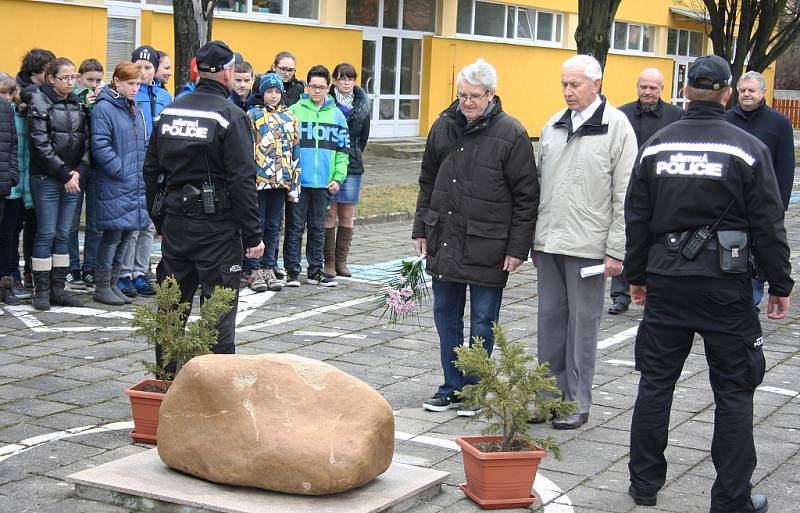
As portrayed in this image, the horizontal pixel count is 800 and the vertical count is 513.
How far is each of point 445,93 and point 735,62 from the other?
660 centimetres

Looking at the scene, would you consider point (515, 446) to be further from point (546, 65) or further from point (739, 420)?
point (546, 65)

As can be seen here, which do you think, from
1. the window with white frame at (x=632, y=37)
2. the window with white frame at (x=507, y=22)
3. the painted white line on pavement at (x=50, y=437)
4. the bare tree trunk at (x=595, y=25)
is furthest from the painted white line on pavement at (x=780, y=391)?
the window with white frame at (x=632, y=37)

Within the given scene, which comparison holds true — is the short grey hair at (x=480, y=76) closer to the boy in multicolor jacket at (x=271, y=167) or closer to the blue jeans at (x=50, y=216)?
the boy in multicolor jacket at (x=271, y=167)

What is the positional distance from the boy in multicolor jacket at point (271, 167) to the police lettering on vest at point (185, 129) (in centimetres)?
383

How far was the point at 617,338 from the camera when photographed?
378 inches

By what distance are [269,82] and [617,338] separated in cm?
386

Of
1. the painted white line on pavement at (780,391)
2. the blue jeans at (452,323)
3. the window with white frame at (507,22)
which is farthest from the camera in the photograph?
the window with white frame at (507,22)

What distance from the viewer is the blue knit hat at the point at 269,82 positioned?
10.9 metres

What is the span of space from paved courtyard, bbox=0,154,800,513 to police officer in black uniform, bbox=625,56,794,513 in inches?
14.1

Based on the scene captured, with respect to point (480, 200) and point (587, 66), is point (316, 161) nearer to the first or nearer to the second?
point (480, 200)

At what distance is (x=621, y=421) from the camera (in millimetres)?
7184

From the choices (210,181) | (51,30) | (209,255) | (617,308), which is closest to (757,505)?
(209,255)

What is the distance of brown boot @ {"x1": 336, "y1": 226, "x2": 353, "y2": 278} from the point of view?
11820 mm

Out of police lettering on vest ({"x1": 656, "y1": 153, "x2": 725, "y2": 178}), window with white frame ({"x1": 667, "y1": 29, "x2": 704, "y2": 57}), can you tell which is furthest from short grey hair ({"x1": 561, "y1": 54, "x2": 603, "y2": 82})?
window with white frame ({"x1": 667, "y1": 29, "x2": 704, "y2": 57})
